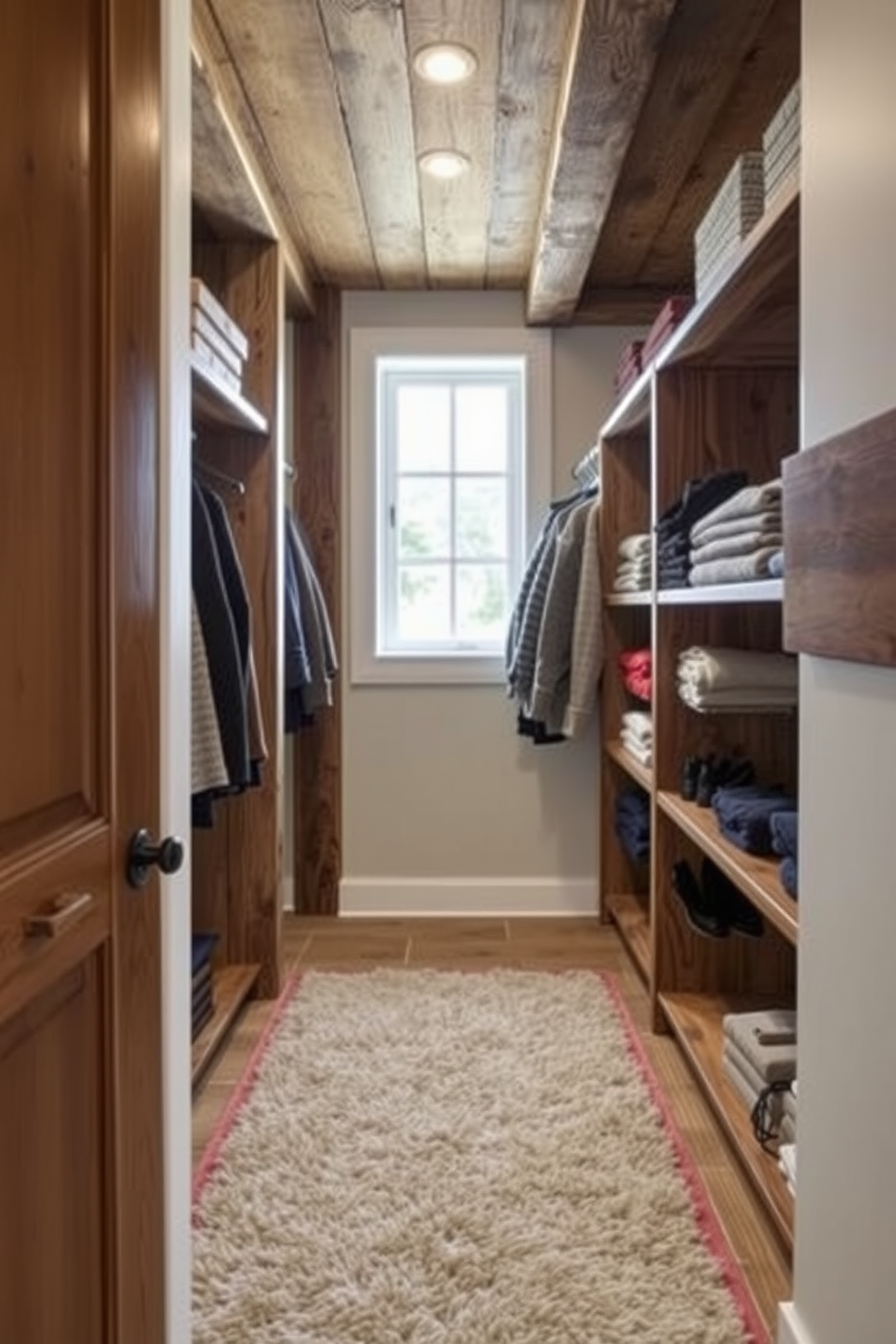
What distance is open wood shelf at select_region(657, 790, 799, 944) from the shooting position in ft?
4.84

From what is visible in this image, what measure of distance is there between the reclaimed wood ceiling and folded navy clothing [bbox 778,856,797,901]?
56.4 inches

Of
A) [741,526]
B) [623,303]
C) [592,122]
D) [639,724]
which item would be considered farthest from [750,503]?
[623,303]

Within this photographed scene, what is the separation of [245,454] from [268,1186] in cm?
185

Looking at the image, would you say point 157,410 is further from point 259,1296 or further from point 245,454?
point 245,454

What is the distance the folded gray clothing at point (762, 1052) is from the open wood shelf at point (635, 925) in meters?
0.62

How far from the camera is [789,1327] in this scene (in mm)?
1335

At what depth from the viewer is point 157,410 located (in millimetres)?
1102

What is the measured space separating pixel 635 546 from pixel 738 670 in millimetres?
820

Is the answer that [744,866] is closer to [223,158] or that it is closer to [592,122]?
[592,122]

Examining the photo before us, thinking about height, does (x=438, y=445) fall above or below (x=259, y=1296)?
above

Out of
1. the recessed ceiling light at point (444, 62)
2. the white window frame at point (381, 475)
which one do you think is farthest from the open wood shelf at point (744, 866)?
the recessed ceiling light at point (444, 62)

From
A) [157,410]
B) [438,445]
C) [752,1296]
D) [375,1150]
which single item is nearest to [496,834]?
[438,445]

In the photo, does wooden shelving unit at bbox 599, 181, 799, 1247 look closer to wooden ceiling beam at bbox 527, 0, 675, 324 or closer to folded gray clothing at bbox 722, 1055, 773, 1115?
folded gray clothing at bbox 722, 1055, 773, 1115

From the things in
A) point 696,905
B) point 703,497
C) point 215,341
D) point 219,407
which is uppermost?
point 215,341
